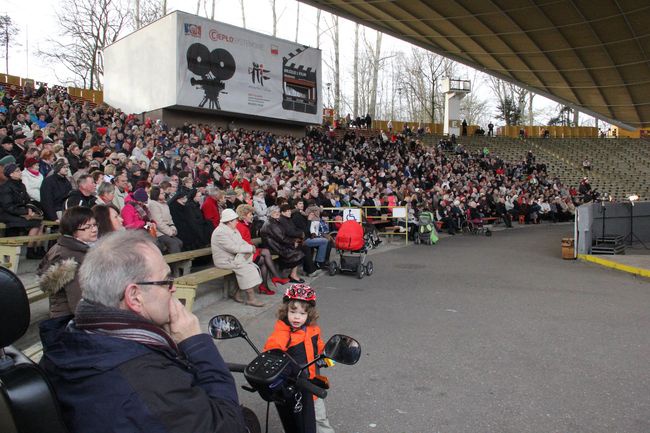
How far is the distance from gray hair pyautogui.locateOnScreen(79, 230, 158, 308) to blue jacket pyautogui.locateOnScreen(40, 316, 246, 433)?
161 millimetres

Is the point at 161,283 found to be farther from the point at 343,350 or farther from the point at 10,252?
the point at 10,252

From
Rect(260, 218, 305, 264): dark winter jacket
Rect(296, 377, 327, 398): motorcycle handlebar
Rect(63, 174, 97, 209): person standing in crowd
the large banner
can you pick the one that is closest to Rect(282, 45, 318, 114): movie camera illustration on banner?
the large banner

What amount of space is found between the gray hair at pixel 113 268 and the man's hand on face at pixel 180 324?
16cm

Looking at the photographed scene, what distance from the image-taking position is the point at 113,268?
65.8 inches

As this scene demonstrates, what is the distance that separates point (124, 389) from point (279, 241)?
835 cm

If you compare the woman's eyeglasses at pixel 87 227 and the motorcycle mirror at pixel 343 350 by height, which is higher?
the woman's eyeglasses at pixel 87 227

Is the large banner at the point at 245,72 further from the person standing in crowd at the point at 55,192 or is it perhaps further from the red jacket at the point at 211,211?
the person standing in crowd at the point at 55,192

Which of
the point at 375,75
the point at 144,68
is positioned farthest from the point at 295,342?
the point at 375,75

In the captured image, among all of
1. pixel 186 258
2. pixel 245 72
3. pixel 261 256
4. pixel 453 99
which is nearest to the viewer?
pixel 186 258

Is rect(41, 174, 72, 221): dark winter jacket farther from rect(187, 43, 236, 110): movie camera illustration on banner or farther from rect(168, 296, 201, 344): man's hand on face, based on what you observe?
rect(187, 43, 236, 110): movie camera illustration on banner

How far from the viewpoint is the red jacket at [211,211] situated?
1030 centimetres

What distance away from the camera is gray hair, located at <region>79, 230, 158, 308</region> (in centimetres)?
165

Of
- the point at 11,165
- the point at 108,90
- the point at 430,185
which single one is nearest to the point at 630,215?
the point at 430,185

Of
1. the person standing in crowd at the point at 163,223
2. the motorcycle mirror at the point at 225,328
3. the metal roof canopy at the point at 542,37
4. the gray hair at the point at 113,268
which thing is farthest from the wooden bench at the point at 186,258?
the metal roof canopy at the point at 542,37
